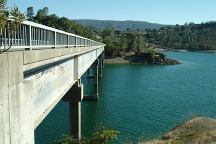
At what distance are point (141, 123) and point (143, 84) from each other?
36.0 meters

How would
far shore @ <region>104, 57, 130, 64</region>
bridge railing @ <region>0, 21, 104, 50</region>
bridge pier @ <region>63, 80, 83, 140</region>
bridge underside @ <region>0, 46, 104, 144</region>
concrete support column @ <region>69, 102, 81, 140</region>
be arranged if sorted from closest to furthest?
bridge underside @ <region>0, 46, 104, 144</region> → bridge railing @ <region>0, 21, 104, 50</region> → bridge pier @ <region>63, 80, 83, 140</region> → concrete support column @ <region>69, 102, 81, 140</region> → far shore @ <region>104, 57, 130, 64</region>

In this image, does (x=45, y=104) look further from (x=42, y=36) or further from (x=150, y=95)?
(x=150, y=95)

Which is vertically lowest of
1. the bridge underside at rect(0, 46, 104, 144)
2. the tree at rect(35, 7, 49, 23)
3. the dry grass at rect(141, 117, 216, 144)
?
the dry grass at rect(141, 117, 216, 144)

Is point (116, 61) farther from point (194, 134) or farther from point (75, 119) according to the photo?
point (194, 134)

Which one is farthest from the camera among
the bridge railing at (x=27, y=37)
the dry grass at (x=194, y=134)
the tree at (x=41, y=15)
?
the tree at (x=41, y=15)

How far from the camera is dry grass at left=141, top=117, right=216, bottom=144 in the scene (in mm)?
22375

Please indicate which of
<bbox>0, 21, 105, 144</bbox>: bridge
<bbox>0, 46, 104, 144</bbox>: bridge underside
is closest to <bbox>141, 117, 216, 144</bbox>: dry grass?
<bbox>0, 21, 105, 144</bbox>: bridge

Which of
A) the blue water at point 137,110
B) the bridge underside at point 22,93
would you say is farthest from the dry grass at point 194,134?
the bridge underside at point 22,93

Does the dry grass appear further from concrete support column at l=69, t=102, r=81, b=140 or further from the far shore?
the far shore

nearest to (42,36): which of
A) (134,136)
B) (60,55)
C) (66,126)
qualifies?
(60,55)

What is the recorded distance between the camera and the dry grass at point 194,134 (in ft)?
73.4

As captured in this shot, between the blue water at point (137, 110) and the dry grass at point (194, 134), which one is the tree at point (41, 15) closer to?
the blue water at point (137, 110)

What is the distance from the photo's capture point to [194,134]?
24.1 m

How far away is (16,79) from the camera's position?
30.9 ft
